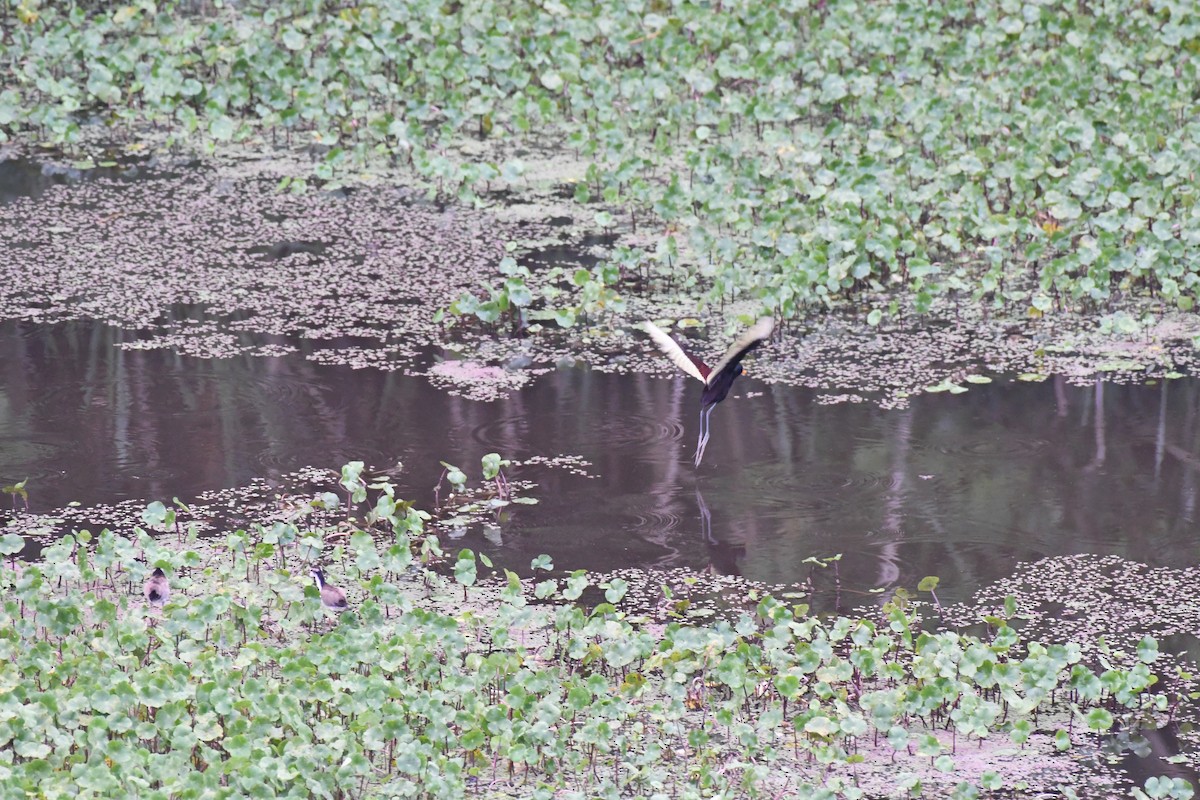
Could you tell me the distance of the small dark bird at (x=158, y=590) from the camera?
404 cm

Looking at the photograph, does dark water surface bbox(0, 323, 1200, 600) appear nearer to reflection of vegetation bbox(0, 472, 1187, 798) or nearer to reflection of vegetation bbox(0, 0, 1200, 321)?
reflection of vegetation bbox(0, 472, 1187, 798)

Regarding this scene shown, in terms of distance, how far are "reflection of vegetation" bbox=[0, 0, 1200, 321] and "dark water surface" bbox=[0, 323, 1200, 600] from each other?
586 mm

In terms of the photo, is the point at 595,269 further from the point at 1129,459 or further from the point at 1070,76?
the point at 1070,76

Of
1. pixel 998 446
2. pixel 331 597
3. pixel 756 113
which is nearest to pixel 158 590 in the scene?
pixel 331 597

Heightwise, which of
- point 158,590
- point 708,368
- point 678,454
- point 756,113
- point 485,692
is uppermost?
point 756,113

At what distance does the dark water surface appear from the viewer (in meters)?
4.54

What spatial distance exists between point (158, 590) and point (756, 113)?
3.87 meters

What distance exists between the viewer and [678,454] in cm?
504

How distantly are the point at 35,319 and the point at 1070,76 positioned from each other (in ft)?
12.9

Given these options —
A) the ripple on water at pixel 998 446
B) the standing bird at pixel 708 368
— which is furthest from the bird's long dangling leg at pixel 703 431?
the ripple on water at pixel 998 446

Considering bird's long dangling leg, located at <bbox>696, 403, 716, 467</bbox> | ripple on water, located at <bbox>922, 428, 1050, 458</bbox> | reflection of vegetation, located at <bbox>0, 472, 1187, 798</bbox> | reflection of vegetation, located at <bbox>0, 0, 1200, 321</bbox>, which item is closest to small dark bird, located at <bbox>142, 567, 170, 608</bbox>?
reflection of vegetation, located at <bbox>0, 472, 1187, 798</bbox>

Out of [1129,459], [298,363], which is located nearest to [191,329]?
[298,363]

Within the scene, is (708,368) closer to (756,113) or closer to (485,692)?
(485,692)

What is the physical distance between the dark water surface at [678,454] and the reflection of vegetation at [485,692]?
45cm
